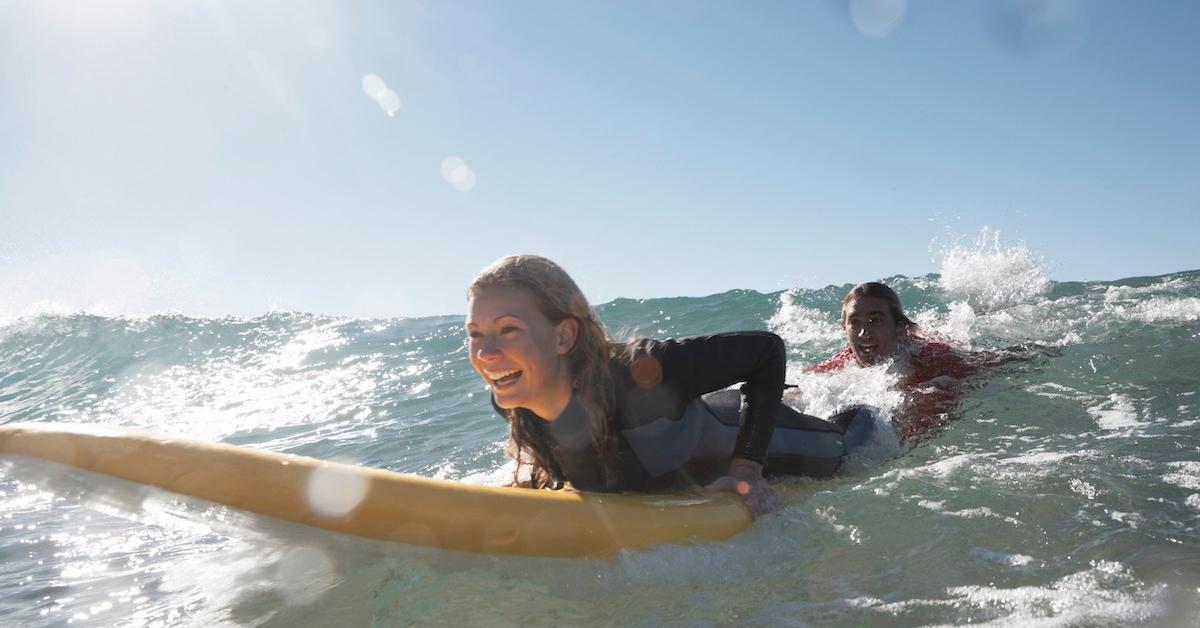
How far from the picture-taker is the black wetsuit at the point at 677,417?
2.73 m

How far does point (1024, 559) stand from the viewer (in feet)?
7.64

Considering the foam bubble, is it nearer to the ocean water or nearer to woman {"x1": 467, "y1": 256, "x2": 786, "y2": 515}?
the ocean water

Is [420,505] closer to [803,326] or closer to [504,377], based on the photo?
[504,377]

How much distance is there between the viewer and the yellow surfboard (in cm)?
248

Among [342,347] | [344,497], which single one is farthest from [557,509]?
[342,347]

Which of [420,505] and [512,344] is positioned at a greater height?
[512,344]

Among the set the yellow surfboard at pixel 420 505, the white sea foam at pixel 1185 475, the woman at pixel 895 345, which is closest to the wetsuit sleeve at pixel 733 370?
the yellow surfboard at pixel 420 505

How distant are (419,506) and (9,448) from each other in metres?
1.78

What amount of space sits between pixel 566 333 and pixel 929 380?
3137mm

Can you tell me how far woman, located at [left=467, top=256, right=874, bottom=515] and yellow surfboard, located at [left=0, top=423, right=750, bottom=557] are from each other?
181mm

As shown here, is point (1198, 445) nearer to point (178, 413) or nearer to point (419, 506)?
point (419, 506)

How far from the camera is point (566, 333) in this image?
8.87 feet

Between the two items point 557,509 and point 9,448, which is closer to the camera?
point 557,509

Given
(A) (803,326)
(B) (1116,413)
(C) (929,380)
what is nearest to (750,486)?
(C) (929,380)
